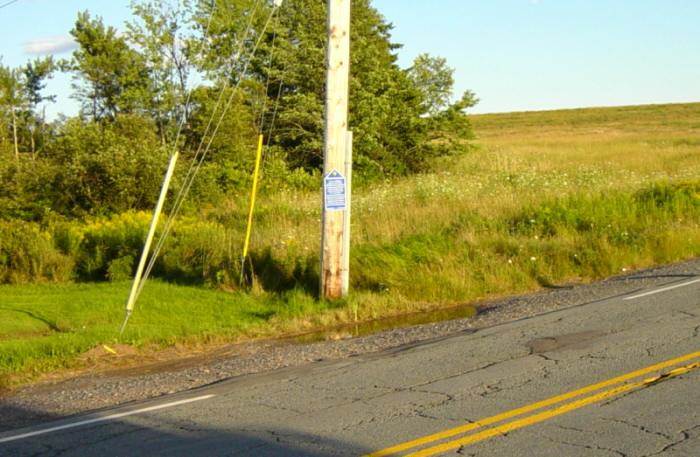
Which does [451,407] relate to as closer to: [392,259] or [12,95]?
[392,259]

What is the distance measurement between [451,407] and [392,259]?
28.7ft

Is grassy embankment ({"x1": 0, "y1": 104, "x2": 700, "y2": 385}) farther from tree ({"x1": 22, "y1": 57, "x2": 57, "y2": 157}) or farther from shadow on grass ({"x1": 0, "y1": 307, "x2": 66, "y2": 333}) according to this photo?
tree ({"x1": 22, "y1": 57, "x2": 57, "y2": 157})

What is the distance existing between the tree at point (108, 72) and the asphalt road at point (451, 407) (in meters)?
32.4

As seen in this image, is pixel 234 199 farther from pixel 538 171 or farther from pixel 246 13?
pixel 246 13

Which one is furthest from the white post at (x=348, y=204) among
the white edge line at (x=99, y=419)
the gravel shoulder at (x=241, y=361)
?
the white edge line at (x=99, y=419)

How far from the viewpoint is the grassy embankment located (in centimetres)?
1357

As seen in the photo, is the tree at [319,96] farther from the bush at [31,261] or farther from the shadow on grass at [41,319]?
the shadow on grass at [41,319]

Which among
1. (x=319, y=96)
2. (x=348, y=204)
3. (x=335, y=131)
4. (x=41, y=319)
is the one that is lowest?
(x=41, y=319)

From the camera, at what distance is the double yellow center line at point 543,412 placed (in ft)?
21.2

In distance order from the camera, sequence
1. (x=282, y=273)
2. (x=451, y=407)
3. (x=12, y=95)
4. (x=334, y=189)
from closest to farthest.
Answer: (x=451, y=407), (x=334, y=189), (x=282, y=273), (x=12, y=95)

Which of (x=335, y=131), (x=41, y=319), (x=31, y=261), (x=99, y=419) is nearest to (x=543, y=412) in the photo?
(x=99, y=419)

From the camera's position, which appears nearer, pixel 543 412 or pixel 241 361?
pixel 543 412

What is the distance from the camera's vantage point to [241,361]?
10914 millimetres

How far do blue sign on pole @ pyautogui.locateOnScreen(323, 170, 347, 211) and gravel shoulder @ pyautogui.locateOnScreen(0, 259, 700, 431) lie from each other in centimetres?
260
